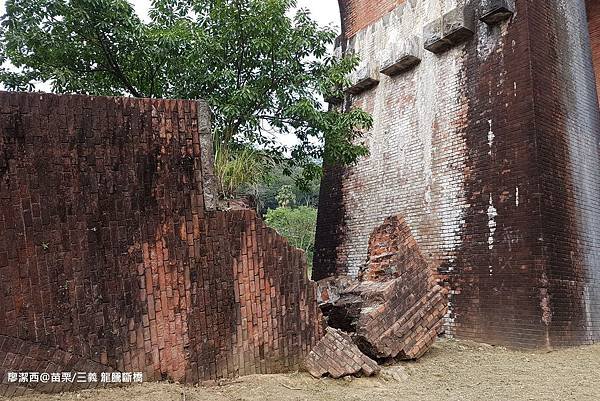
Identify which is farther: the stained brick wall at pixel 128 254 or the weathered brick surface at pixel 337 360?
the weathered brick surface at pixel 337 360

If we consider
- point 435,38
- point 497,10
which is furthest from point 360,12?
point 497,10

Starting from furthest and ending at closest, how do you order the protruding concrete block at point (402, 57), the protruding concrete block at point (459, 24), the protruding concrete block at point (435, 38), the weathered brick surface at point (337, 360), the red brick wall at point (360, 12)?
the red brick wall at point (360, 12), the protruding concrete block at point (402, 57), the protruding concrete block at point (435, 38), the protruding concrete block at point (459, 24), the weathered brick surface at point (337, 360)

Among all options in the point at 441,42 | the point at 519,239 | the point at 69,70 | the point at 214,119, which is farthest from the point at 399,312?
the point at 69,70

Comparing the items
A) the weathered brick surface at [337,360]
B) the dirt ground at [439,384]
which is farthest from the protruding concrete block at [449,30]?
the weathered brick surface at [337,360]

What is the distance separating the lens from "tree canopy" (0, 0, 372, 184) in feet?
22.6

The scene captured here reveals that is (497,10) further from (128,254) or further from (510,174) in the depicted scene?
(128,254)

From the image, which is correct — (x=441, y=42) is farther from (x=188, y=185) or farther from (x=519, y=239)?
(x=188, y=185)

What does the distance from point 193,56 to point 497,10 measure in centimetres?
458

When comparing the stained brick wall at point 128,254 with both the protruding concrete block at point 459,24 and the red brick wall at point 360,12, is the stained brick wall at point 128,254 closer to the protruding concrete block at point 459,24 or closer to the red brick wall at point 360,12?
the protruding concrete block at point 459,24

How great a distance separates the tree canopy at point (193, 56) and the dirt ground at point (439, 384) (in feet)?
11.6

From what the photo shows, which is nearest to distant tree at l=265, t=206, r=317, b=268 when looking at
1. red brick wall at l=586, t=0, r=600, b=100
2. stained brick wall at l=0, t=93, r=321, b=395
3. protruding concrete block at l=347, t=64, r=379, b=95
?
protruding concrete block at l=347, t=64, r=379, b=95

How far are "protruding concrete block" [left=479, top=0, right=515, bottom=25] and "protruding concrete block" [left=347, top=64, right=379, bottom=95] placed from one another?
278 cm

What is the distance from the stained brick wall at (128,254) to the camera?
3859 millimetres

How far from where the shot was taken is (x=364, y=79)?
10102 mm
